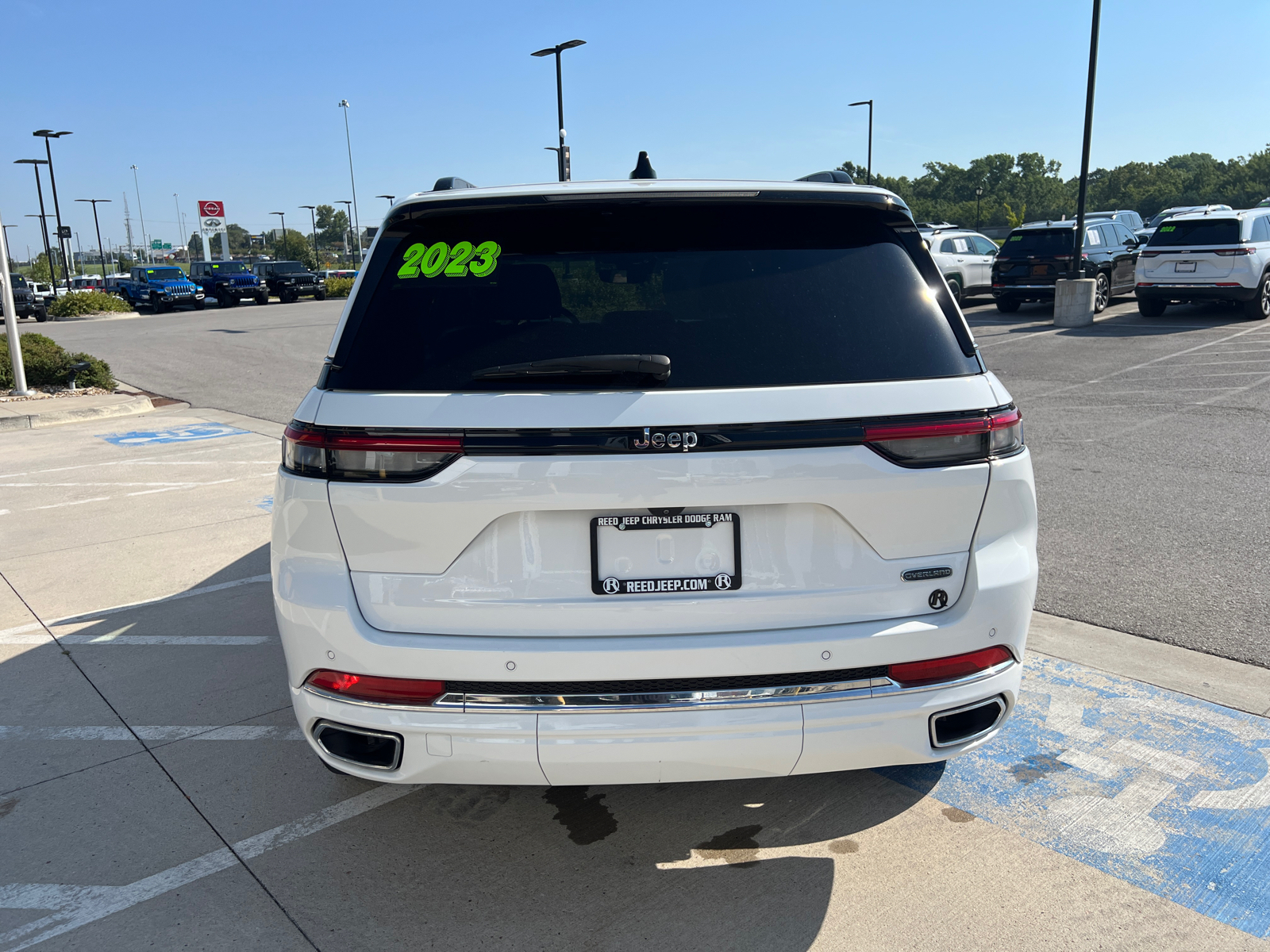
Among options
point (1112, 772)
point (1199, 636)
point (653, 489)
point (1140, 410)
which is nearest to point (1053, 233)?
point (1140, 410)

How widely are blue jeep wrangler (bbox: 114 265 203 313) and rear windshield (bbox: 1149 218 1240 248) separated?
116ft

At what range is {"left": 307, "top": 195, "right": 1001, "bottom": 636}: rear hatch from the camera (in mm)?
2348

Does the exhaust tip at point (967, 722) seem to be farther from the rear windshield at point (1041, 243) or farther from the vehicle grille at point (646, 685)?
the rear windshield at point (1041, 243)

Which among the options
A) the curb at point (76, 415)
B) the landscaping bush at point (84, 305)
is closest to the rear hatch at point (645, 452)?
the curb at point (76, 415)

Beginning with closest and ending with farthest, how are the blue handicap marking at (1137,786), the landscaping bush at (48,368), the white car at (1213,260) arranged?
the blue handicap marking at (1137,786), the landscaping bush at (48,368), the white car at (1213,260)

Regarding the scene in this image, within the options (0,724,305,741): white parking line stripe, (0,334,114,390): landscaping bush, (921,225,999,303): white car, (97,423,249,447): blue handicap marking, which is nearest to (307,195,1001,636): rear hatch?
(0,724,305,741): white parking line stripe

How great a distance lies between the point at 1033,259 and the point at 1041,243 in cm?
36

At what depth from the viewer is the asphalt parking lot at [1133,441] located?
492 centimetres

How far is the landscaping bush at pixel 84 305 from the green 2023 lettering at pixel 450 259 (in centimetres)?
4117

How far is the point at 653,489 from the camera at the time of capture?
234 centimetres

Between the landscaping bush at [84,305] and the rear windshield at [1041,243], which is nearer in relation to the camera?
the rear windshield at [1041,243]

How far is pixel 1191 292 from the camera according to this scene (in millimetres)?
18078

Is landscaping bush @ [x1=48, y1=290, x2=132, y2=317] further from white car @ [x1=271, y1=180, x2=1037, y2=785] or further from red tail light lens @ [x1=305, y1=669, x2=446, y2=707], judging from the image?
red tail light lens @ [x1=305, y1=669, x2=446, y2=707]

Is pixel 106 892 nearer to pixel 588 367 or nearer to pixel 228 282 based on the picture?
pixel 588 367
